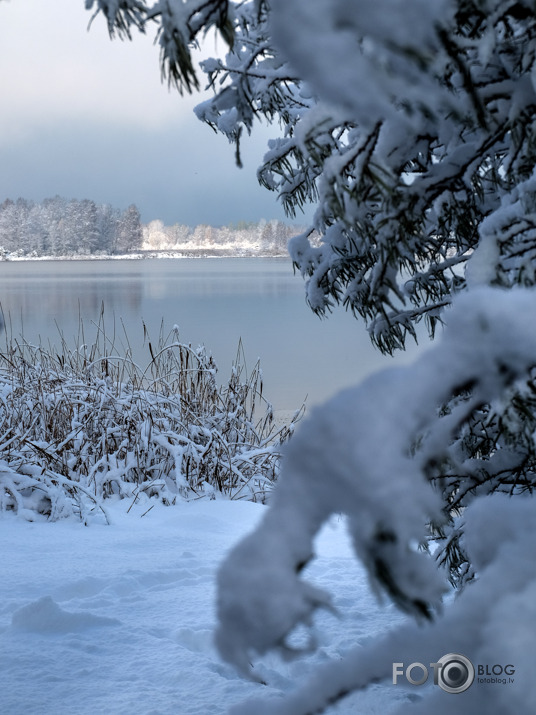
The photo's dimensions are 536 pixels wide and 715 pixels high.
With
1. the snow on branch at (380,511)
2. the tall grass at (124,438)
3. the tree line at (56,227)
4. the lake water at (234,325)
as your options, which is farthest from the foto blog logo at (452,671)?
the tree line at (56,227)

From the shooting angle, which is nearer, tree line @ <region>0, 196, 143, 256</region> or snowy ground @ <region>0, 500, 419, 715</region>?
snowy ground @ <region>0, 500, 419, 715</region>

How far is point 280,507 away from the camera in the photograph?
90 cm

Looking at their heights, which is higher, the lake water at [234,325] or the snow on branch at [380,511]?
the snow on branch at [380,511]

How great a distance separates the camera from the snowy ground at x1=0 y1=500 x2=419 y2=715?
2.48 m

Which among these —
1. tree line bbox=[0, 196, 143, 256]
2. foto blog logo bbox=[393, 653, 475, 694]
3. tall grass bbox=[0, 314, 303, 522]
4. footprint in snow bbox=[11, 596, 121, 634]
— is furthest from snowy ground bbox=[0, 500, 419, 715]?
tree line bbox=[0, 196, 143, 256]

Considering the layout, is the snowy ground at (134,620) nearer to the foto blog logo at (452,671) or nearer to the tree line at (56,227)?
the foto blog logo at (452,671)

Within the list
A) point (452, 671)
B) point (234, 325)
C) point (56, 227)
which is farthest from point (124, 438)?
point (56, 227)

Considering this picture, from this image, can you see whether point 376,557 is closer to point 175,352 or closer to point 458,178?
point 458,178

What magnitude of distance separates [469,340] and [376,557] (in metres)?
0.33

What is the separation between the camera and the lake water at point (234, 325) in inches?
505

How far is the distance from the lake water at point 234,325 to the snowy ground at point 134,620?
3.90 m

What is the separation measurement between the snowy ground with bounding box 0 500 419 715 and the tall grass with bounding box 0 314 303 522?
1.12ft

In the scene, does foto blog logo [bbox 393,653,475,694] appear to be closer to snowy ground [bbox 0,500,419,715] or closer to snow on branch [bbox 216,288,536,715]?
snow on branch [bbox 216,288,536,715]

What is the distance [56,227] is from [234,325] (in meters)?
49.2
